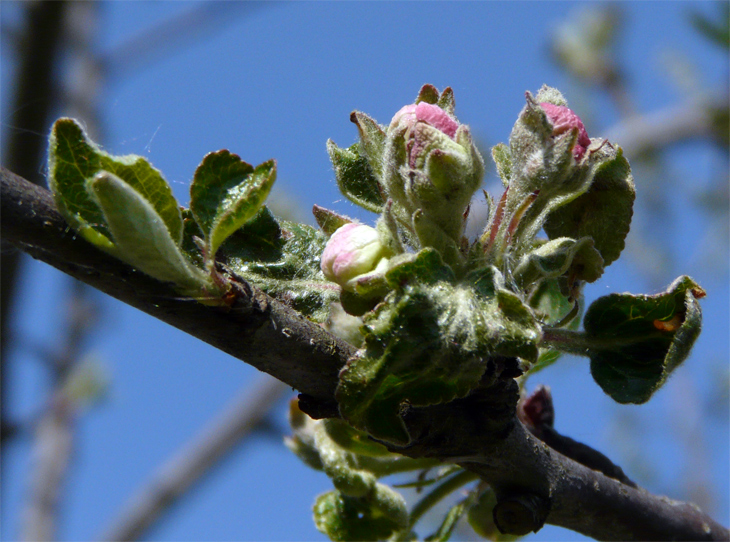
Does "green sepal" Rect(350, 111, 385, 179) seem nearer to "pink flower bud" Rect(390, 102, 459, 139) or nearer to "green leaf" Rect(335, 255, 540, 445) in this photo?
"pink flower bud" Rect(390, 102, 459, 139)

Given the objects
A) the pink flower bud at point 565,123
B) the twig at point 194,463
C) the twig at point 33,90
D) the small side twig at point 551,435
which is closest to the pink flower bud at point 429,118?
the pink flower bud at point 565,123

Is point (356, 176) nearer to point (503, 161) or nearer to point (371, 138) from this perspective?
point (371, 138)

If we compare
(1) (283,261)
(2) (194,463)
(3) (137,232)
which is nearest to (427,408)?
(1) (283,261)

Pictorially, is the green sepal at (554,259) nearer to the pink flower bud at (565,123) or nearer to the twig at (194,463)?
the pink flower bud at (565,123)

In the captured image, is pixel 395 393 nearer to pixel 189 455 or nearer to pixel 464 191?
pixel 464 191

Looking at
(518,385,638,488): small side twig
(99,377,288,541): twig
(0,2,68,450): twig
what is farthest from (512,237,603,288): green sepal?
(99,377,288,541): twig

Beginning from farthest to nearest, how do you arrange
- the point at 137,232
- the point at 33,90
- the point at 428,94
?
the point at 33,90 → the point at 428,94 → the point at 137,232
